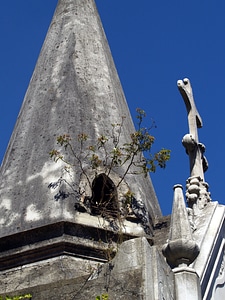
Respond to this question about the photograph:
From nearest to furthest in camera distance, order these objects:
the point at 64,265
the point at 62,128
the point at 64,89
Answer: the point at 64,265, the point at 62,128, the point at 64,89

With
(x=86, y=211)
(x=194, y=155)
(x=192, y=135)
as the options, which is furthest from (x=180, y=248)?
(x=192, y=135)

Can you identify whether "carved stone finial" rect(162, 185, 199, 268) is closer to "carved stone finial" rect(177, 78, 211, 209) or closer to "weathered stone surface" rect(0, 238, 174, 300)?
"weathered stone surface" rect(0, 238, 174, 300)

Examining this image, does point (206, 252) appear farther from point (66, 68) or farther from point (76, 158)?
point (66, 68)

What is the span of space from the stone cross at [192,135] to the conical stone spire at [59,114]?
862mm

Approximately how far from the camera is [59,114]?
38.6 feet

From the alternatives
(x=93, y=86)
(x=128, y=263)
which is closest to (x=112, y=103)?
(x=93, y=86)

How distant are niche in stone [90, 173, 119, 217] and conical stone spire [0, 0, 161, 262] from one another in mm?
313

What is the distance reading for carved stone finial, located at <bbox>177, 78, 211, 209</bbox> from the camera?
407 inches

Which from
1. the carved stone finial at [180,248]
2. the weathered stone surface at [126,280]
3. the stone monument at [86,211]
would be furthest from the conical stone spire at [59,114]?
the weathered stone surface at [126,280]

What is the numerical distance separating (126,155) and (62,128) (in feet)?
3.62

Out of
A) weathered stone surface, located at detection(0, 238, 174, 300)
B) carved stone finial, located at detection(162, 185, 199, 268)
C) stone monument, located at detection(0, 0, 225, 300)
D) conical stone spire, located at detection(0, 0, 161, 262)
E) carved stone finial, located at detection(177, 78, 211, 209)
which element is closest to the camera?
weathered stone surface, located at detection(0, 238, 174, 300)

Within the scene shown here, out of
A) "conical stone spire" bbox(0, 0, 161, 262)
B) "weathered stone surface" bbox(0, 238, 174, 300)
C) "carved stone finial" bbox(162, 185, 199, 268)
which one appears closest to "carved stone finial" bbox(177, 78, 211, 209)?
"conical stone spire" bbox(0, 0, 161, 262)

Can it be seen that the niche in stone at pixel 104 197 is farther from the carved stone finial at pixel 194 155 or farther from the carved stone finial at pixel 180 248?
the carved stone finial at pixel 180 248

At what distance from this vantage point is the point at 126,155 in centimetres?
1097
